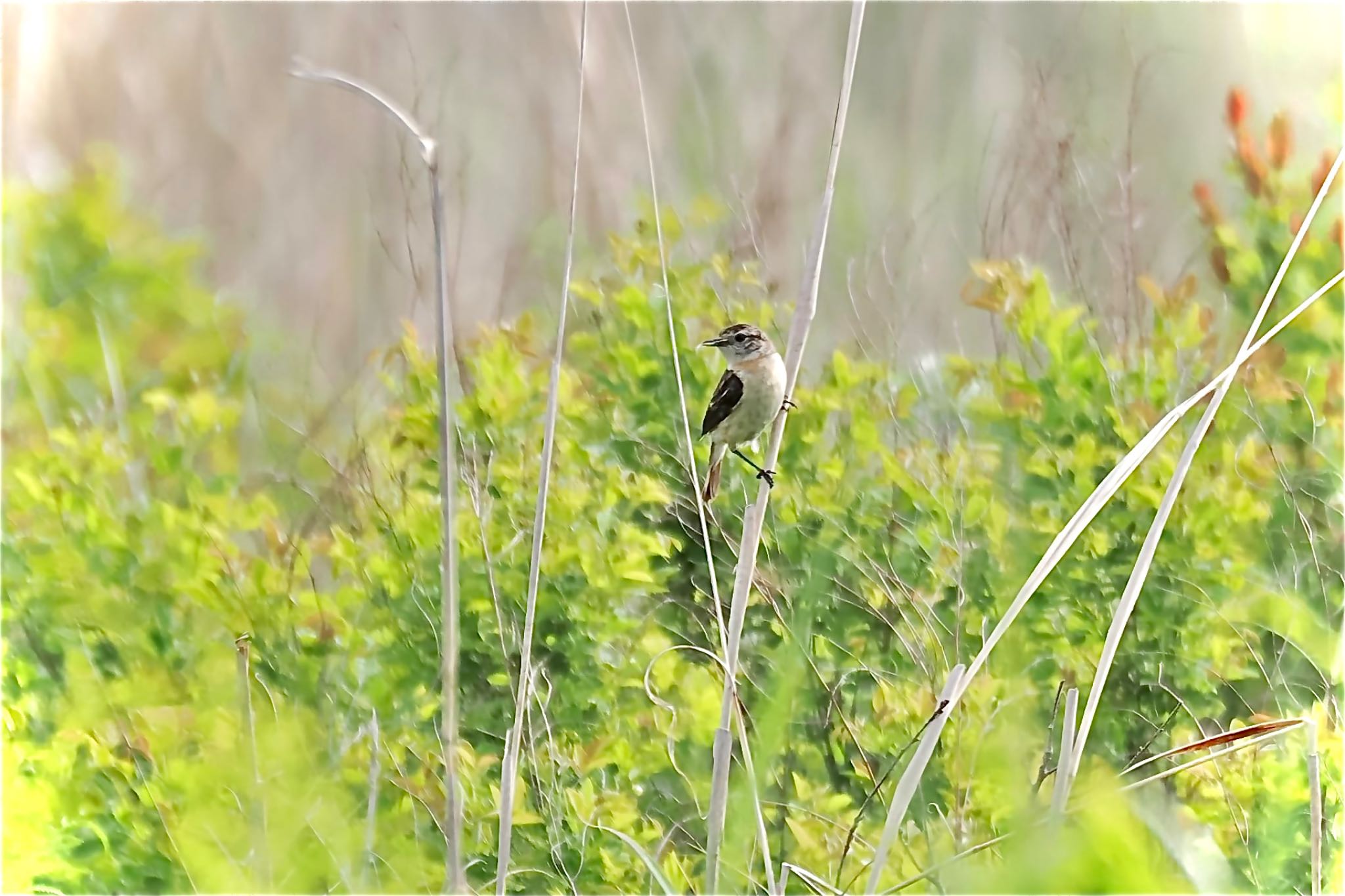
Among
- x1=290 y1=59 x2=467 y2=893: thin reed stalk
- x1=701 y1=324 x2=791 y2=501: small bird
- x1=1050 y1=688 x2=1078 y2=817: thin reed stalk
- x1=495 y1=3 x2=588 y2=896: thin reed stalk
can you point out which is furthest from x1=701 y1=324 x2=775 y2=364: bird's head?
x1=1050 y1=688 x2=1078 y2=817: thin reed stalk

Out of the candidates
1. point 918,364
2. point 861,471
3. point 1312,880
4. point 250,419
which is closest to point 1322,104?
point 918,364

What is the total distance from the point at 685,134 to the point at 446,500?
0.44m

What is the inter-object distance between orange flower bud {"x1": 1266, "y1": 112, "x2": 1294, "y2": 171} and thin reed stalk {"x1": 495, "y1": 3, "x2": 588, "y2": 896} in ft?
2.26

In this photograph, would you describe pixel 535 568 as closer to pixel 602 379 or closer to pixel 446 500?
pixel 446 500

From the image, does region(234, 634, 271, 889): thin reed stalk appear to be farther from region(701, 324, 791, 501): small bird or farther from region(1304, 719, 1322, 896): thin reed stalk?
region(1304, 719, 1322, 896): thin reed stalk

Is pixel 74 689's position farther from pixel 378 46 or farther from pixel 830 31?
pixel 830 31

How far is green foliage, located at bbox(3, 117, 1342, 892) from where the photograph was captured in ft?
3.16

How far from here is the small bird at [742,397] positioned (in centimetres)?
92

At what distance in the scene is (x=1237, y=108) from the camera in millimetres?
1006

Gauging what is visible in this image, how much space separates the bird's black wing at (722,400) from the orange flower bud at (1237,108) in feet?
1.85

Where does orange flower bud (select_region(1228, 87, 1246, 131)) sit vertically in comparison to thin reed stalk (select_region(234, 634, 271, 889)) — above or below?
above

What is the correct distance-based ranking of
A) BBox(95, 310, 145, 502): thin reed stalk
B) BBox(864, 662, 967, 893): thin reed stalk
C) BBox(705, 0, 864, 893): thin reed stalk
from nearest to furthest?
1. BBox(864, 662, 967, 893): thin reed stalk
2. BBox(705, 0, 864, 893): thin reed stalk
3. BBox(95, 310, 145, 502): thin reed stalk

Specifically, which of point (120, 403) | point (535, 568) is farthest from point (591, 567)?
point (120, 403)

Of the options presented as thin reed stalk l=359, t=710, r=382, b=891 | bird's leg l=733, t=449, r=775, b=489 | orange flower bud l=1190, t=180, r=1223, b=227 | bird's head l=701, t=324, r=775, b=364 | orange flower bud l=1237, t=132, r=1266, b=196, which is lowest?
thin reed stalk l=359, t=710, r=382, b=891
